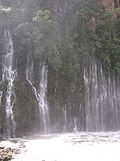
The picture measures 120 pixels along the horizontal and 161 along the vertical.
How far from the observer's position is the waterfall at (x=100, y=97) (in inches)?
1166

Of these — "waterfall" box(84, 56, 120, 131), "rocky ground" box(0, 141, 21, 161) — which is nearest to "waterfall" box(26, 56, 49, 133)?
"waterfall" box(84, 56, 120, 131)

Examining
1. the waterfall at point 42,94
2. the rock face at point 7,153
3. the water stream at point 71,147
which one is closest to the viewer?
the rock face at point 7,153

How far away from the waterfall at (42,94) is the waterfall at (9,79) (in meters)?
1.23

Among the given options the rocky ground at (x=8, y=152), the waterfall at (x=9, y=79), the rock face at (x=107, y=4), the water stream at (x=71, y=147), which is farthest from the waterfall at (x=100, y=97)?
the rocky ground at (x=8, y=152)

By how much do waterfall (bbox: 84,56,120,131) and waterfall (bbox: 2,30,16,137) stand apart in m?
5.80

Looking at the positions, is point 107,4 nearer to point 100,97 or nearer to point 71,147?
point 100,97

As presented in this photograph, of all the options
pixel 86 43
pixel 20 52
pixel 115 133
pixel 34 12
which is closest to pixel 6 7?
pixel 34 12

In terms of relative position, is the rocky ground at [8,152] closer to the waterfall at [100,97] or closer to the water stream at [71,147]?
the water stream at [71,147]

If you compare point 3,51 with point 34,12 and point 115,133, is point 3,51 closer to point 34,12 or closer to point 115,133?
point 34,12

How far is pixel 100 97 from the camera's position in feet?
A: 99.7

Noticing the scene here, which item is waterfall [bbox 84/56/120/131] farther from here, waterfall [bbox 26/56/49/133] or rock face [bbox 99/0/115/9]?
rock face [bbox 99/0/115/9]

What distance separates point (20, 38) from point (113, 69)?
25.9 feet

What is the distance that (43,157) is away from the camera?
2102 centimetres

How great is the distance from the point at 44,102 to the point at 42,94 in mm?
624
